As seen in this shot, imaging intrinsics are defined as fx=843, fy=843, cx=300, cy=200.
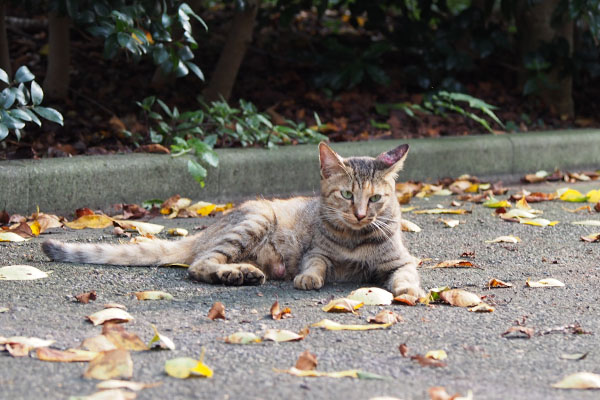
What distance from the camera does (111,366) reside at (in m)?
2.89

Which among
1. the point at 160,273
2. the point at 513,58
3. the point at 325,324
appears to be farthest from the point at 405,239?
the point at 513,58

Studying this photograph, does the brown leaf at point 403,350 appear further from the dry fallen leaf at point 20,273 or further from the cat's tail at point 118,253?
the dry fallen leaf at point 20,273

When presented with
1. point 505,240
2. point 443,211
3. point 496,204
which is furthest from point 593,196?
point 505,240

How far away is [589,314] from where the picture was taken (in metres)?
3.92

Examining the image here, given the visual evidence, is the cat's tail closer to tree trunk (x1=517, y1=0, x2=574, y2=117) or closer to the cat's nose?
the cat's nose

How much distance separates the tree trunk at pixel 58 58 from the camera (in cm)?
813

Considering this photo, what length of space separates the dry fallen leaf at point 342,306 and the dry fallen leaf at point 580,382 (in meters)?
1.16

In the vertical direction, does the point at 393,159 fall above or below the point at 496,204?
above

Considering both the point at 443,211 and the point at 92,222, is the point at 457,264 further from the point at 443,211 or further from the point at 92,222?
the point at 92,222

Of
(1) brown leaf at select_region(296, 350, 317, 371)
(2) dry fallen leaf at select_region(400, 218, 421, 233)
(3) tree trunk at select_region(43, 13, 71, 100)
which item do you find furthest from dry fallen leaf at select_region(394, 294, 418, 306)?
(3) tree trunk at select_region(43, 13, 71, 100)

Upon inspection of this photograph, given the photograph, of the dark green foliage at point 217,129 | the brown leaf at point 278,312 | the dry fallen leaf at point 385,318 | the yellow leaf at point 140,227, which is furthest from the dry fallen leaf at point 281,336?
the dark green foliage at point 217,129

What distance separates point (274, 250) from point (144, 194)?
2011 millimetres

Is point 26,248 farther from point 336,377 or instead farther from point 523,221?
point 523,221

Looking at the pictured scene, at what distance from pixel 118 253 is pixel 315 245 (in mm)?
1118
